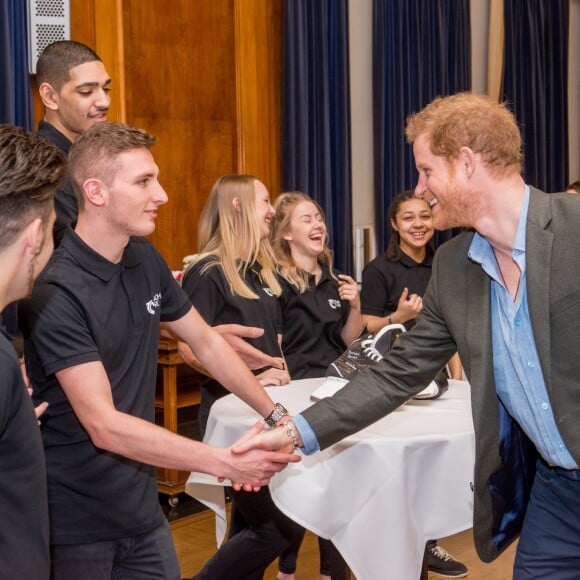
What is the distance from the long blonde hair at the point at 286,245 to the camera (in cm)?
399

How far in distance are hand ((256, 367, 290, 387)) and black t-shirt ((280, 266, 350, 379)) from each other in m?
0.36

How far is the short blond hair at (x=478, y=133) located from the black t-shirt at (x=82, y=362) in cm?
92

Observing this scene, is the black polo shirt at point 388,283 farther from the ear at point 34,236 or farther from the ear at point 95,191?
the ear at point 34,236

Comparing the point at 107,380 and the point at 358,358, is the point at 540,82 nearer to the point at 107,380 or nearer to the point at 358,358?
the point at 358,358

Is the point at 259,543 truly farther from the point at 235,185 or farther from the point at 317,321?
the point at 235,185

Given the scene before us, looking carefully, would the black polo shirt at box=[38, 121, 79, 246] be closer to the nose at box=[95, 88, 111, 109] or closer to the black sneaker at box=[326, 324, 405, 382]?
the nose at box=[95, 88, 111, 109]

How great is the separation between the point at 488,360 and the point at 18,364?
1.13 m

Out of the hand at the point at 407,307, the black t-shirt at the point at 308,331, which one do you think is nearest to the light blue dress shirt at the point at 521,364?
the black t-shirt at the point at 308,331

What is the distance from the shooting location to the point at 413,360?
2.51 meters

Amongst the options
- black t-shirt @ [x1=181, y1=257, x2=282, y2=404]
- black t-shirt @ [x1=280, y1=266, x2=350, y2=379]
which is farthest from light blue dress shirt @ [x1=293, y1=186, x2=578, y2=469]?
black t-shirt @ [x1=280, y1=266, x2=350, y2=379]

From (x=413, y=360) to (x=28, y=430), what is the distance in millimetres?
1247

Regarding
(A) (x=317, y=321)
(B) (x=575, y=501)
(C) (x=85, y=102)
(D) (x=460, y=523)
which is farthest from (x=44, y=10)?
(B) (x=575, y=501)

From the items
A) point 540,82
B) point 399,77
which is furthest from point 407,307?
point 540,82

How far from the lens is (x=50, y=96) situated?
3430 millimetres
